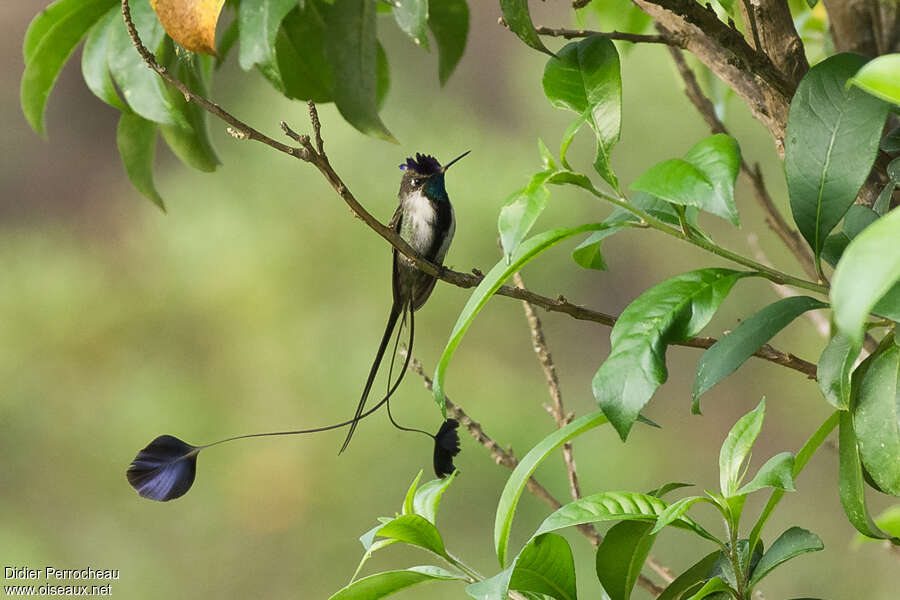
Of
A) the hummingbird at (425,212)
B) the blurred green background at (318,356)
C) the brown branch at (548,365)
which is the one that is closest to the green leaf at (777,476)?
the brown branch at (548,365)

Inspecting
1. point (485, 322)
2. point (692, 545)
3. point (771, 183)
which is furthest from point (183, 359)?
point (771, 183)

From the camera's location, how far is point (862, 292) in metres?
0.19

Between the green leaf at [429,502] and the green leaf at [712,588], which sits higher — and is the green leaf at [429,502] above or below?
above

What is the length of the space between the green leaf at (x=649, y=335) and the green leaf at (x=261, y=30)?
246mm

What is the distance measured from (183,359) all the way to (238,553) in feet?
1.33

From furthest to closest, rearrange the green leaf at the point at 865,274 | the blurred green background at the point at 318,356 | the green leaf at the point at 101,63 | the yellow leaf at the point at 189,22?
the blurred green background at the point at 318,356 < the green leaf at the point at 101,63 < the yellow leaf at the point at 189,22 < the green leaf at the point at 865,274

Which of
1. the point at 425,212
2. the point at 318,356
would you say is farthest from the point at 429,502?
the point at 318,356

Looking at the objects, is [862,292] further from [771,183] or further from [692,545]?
[771,183]

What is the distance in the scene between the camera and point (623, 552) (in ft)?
1.30

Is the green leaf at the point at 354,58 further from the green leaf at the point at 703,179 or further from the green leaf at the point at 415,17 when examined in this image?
the green leaf at the point at 703,179

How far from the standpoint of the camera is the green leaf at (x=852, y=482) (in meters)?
0.35

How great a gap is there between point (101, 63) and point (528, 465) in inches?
14.8

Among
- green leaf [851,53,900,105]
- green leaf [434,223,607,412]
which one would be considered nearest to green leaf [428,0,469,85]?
green leaf [434,223,607,412]

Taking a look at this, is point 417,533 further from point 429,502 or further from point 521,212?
point 521,212
